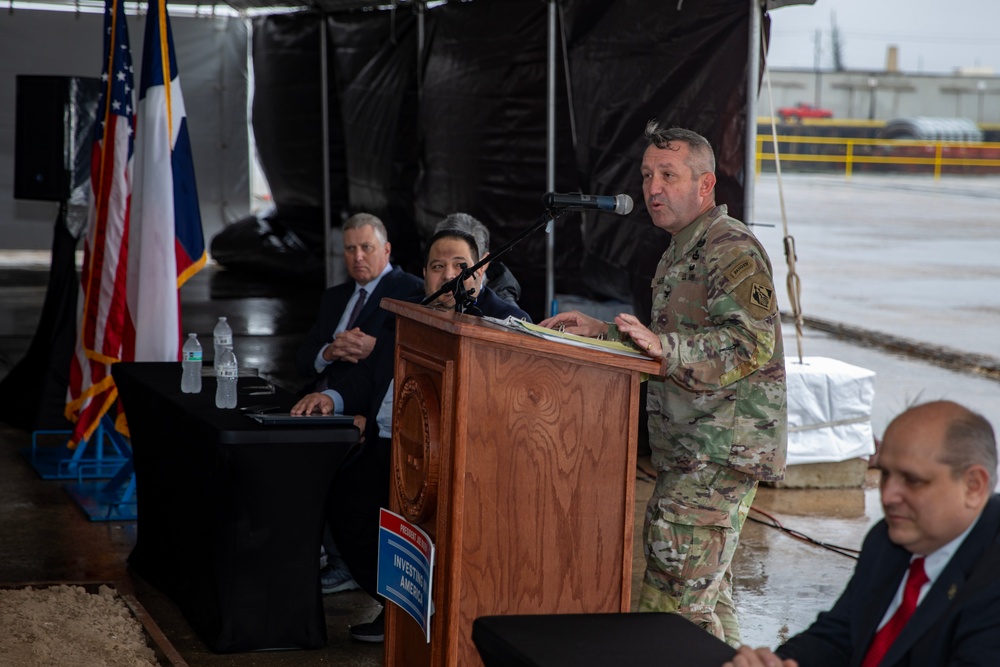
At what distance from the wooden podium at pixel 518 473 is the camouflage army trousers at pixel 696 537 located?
202 millimetres

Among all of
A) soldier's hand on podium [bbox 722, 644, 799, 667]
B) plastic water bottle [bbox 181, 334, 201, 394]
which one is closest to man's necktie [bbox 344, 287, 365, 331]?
plastic water bottle [bbox 181, 334, 201, 394]

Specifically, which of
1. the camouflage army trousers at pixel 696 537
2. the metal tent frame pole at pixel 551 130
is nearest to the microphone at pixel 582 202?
the camouflage army trousers at pixel 696 537

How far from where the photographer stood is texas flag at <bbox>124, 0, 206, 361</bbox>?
5.20 m

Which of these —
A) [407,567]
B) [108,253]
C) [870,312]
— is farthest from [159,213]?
[870,312]

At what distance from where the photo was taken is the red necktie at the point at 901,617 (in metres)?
1.83

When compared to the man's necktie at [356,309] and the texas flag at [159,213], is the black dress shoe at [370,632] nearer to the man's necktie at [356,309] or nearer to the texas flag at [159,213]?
the man's necktie at [356,309]

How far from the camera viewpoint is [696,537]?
275cm

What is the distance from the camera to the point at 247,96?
14.8m

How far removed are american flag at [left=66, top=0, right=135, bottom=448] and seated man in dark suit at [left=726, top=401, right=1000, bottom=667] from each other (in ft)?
13.7

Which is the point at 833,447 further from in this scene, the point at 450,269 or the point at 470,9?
the point at 470,9

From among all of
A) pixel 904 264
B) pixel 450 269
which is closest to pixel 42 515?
pixel 450 269

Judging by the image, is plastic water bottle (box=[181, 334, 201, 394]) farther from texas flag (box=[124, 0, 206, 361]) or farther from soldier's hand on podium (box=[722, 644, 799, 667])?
soldier's hand on podium (box=[722, 644, 799, 667])

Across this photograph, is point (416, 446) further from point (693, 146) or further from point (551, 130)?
point (551, 130)

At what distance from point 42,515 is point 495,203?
3.70 metres
